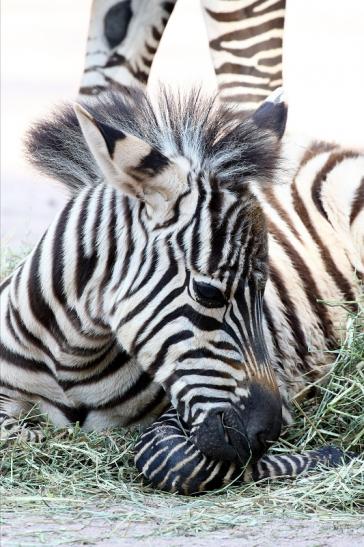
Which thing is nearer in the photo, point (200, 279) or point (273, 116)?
point (200, 279)

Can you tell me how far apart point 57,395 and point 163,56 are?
516 inches

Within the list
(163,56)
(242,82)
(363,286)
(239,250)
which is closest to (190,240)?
(239,250)

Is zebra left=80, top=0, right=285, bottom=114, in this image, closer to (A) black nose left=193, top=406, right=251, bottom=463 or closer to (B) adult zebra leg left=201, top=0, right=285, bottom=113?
Result: (B) adult zebra leg left=201, top=0, right=285, bottom=113

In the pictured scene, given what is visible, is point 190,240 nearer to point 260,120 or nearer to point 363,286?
point 260,120

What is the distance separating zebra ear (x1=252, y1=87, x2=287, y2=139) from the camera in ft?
21.8

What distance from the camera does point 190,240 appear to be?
5945 mm

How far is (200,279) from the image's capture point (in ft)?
19.3

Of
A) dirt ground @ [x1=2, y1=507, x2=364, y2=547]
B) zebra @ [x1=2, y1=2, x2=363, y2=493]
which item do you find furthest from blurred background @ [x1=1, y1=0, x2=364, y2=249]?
dirt ground @ [x1=2, y1=507, x2=364, y2=547]

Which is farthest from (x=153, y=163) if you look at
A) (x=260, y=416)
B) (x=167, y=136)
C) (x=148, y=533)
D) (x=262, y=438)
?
(x=148, y=533)

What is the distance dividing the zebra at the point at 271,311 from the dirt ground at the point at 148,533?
59 centimetres

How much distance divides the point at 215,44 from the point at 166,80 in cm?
675

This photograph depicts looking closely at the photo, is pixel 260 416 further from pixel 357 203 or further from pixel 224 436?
pixel 357 203

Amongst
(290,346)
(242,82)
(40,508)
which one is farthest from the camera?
(242,82)

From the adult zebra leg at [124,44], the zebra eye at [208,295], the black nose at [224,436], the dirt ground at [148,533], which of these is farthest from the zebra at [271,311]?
the adult zebra leg at [124,44]
